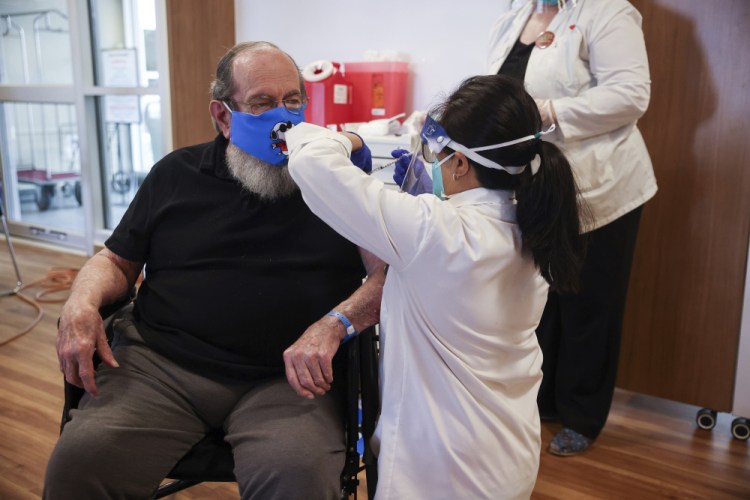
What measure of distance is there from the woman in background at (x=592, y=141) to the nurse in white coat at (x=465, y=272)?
872 millimetres

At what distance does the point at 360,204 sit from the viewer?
3.53 feet

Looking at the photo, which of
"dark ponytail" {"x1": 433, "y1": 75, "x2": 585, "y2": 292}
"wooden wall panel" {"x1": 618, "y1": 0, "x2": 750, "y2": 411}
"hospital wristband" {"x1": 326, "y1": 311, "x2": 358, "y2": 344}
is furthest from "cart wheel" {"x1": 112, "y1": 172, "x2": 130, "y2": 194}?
"dark ponytail" {"x1": 433, "y1": 75, "x2": 585, "y2": 292}

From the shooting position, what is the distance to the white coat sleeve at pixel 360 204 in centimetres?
107

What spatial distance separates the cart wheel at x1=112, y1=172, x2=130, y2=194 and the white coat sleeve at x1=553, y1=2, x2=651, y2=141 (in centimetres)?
376

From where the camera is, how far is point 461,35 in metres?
2.84

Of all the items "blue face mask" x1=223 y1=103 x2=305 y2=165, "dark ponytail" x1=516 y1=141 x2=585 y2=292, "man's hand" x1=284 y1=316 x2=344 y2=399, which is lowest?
"man's hand" x1=284 y1=316 x2=344 y2=399

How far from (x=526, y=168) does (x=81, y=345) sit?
940 millimetres

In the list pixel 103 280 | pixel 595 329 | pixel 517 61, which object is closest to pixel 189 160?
pixel 103 280

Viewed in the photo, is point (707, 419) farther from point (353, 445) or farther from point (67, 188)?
point (67, 188)

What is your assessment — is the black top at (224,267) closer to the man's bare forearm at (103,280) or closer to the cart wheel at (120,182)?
the man's bare forearm at (103,280)

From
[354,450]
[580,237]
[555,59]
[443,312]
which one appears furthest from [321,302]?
[555,59]

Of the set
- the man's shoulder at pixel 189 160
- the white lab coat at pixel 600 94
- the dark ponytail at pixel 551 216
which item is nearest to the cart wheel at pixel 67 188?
the man's shoulder at pixel 189 160

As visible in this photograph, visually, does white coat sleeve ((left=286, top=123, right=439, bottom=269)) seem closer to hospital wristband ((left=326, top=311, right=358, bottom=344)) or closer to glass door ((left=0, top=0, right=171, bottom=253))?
hospital wristband ((left=326, top=311, right=358, bottom=344))

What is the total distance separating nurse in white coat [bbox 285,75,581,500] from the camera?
1.09m
